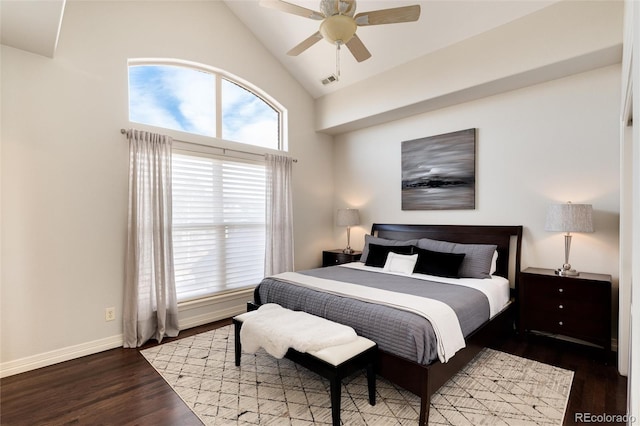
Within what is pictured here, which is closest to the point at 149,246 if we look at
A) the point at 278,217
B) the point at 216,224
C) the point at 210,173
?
the point at 216,224

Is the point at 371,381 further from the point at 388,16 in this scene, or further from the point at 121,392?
the point at 388,16

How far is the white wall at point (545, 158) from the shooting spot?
9.95 ft

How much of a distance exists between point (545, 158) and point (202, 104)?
160 inches

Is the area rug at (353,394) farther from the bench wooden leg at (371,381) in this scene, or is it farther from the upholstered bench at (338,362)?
the upholstered bench at (338,362)

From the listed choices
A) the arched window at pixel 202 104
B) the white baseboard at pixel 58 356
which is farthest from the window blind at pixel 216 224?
the white baseboard at pixel 58 356

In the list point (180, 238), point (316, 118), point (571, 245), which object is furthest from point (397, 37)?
point (180, 238)

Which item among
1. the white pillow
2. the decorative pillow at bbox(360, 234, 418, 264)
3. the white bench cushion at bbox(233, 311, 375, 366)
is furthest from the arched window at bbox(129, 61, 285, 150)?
the white bench cushion at bbox(233, 311, 375, 366)

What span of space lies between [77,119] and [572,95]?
4924 millimetres

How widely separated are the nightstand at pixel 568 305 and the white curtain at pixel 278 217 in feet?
9.70

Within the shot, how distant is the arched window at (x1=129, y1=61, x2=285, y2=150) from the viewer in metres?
3.56

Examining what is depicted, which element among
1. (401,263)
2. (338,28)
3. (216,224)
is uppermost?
(338,28)

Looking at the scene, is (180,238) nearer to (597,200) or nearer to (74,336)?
(74,336)

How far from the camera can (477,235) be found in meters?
3.80

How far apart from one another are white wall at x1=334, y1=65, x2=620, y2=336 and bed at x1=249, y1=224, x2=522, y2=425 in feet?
0.72
